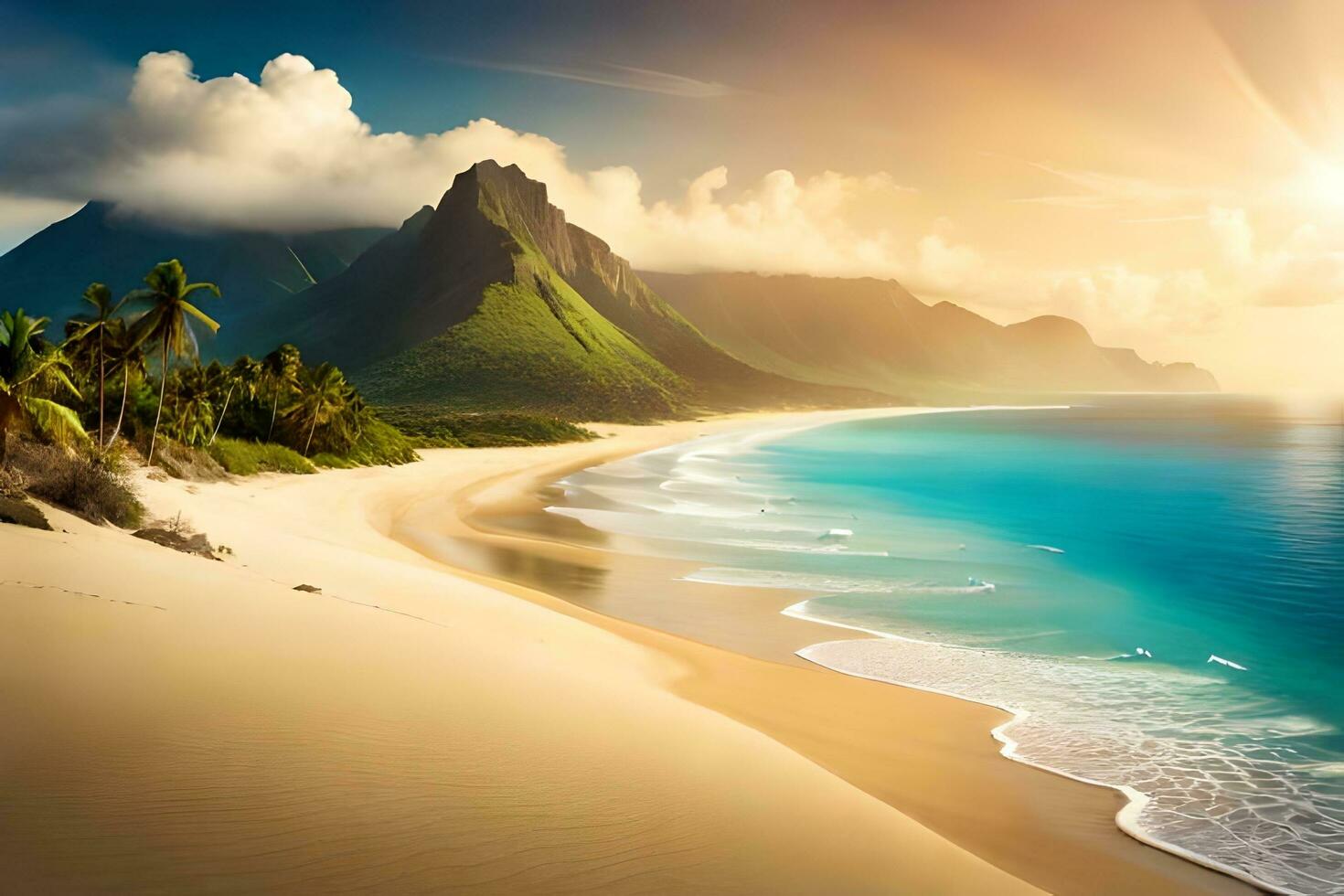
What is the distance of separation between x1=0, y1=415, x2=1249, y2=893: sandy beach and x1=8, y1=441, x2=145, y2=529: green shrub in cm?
180

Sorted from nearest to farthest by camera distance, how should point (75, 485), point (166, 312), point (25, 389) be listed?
point (75, 485)
point (25, 389)
point (166, 312)

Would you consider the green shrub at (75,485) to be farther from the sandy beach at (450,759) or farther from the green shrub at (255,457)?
the green shrub at (255,457)

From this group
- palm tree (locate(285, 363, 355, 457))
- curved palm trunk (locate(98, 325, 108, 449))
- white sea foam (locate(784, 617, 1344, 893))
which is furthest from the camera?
palm tree (locate(285, 363, 355, 457))

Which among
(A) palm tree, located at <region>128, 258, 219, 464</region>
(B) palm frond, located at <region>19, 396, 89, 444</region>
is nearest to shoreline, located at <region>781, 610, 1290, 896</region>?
(B) palm frond, located at <region>19, 396, 89, 444</region>

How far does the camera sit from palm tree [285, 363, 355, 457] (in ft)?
141

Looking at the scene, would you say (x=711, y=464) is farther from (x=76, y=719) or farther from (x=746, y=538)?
(x=76, y=719)

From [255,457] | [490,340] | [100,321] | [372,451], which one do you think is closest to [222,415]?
[255,457]

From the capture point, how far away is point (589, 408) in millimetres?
121938

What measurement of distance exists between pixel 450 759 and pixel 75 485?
13042 millimetres

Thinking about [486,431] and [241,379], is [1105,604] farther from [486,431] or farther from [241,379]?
[486,431]

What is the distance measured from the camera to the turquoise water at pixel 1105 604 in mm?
9094

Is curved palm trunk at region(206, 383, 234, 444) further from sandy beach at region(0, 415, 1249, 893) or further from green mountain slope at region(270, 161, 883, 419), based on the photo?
green mountain slope at region(270, 161, 883, 419)

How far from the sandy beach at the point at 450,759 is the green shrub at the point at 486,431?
55.1 metres

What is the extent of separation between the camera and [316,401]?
42969 millimetres
